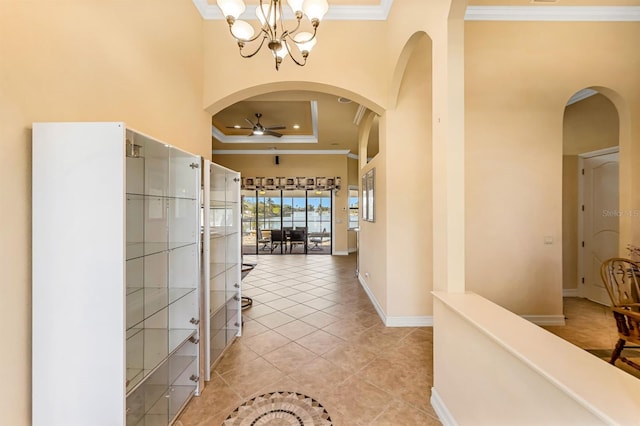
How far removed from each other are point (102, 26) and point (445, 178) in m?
2.50

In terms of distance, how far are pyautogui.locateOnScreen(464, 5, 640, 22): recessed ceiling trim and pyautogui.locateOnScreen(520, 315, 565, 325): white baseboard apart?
3632 mm

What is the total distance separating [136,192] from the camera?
1906 mm

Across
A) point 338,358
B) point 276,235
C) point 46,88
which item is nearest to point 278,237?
point 276,235

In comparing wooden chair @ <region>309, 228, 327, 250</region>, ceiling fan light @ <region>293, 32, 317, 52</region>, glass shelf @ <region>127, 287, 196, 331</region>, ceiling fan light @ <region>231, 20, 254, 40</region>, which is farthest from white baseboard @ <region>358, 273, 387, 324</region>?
wooden chair @ <region>309, 228, 327, 250</region>

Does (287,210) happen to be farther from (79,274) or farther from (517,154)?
(79,274)

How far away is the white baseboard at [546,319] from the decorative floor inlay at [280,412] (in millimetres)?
2880

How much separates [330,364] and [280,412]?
0.72 m

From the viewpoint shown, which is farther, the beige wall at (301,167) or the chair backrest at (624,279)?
the beige wall at (301,167)

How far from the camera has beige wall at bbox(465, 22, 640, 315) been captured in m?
3.13

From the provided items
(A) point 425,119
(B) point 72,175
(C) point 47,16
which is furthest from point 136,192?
(A) point 425,119

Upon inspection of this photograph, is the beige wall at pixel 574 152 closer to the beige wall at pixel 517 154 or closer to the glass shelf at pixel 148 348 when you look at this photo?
the beige wall at pixel 517 154

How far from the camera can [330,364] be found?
250 centimetres

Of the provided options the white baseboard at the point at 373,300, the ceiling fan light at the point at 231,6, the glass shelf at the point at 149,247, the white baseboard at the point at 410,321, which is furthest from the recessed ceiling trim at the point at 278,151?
the glass shelf at the point at 149,247

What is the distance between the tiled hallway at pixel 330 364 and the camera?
6.35ft
